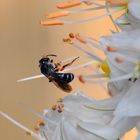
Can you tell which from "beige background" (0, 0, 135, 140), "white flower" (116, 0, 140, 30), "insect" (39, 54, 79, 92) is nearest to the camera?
"white flower" (116, 0, 140, 30)

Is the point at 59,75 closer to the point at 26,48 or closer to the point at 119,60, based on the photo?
the point at 119,60

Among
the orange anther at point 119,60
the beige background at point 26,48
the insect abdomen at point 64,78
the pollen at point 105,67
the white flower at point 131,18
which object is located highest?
the white flower at point 131,18

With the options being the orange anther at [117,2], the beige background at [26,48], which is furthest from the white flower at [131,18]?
the beige background at [26,48]

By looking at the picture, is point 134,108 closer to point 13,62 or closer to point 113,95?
point 113,95

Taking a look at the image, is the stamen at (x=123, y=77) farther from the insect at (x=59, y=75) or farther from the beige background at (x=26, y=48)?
the beige background at (x=26, y=48)

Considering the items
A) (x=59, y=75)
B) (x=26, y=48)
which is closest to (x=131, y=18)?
(x=59, y=75)

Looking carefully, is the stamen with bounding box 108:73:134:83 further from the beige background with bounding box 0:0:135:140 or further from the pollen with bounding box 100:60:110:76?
the beige background with bounding box 0:0:135:140

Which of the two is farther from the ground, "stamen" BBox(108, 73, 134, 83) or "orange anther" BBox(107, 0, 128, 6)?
"orange anther" BBox(107, 0, 128, 6)

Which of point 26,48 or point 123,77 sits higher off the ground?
point 123,77

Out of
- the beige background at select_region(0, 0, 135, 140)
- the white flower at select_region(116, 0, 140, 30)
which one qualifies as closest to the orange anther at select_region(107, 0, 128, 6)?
the white flower at select_region(116, 0, 140, 30)

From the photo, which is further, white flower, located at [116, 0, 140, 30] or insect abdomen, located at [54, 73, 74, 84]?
insect abdomen, located at [54, 73, 74, 84]
